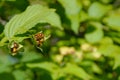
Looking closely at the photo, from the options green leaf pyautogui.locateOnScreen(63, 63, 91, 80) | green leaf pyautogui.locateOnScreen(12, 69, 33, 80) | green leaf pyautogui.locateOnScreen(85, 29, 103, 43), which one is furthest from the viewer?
green leaf pyautogui.locateOnScreen(85, 29, 103, 43)

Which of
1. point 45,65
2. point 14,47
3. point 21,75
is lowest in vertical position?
point 14,47

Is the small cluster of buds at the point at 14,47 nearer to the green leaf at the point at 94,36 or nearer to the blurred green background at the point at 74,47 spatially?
the blurred green background at the point at 74,47

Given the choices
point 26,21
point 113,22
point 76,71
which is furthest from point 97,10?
point 26,21

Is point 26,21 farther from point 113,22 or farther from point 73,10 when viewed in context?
point 113,22

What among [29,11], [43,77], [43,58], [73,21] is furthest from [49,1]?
[29,11]

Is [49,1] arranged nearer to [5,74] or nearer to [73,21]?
[73,21]

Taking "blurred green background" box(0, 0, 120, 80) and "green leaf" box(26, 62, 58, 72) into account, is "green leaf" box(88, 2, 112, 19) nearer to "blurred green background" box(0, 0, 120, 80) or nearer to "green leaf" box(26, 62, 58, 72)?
"blurred green background" box(0, 0, 120, 80)

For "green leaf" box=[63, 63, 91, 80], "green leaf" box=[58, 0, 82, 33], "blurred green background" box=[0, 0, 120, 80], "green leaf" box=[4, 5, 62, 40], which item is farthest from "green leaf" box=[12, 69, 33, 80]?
"green leaf" box=[4, 5, 62, 40]
